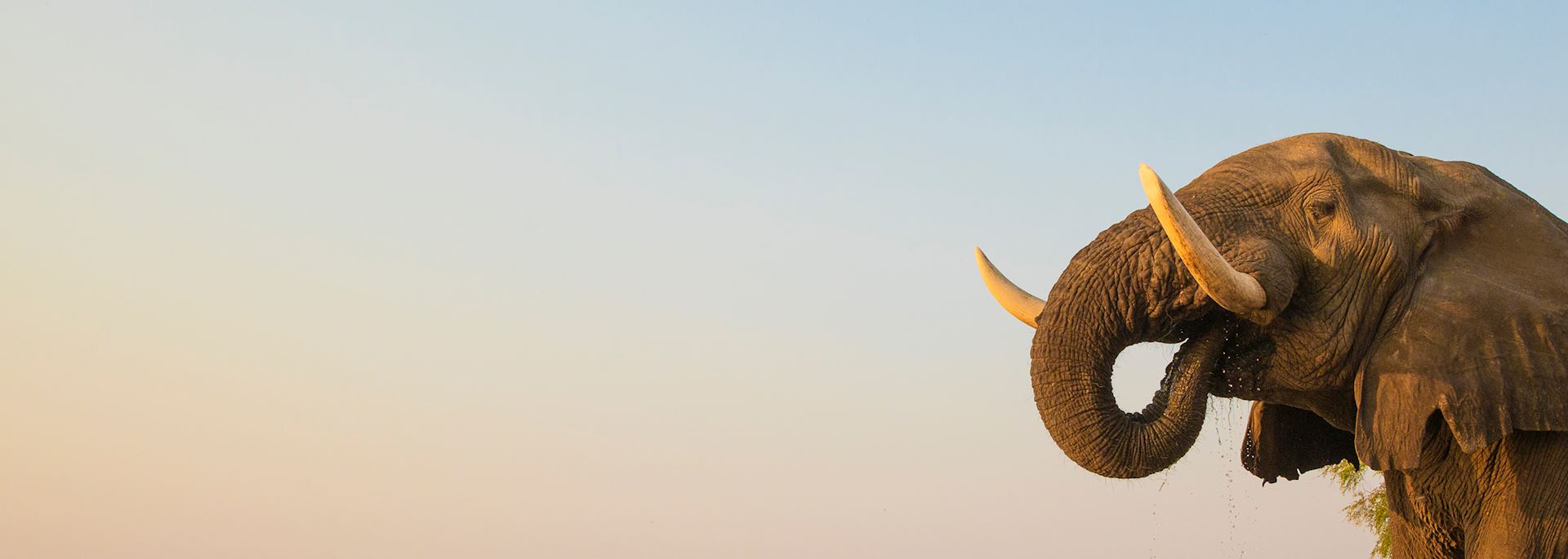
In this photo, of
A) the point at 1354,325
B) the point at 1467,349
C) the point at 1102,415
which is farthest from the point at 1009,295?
the point at 1467,349

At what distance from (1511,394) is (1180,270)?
1740 mm

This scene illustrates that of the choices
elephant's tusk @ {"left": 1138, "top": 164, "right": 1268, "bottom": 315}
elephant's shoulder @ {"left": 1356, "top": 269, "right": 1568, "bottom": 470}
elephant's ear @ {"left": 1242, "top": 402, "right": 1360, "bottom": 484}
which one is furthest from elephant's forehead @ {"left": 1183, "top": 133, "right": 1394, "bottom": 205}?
elephant's ear @ {"left": 1242, "top": 402, "right": 1360, "bottom": 484}

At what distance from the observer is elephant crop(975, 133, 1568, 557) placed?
333 inches

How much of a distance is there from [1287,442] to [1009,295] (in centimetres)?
230

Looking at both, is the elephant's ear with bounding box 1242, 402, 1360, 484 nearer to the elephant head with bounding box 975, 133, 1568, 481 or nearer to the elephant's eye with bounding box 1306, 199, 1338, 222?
the elephant head with bounding box 975, 133, 1568, 481

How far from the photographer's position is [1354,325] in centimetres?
866

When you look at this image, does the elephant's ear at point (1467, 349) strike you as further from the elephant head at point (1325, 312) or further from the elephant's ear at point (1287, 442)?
the elephant's ear at point (1287, 442)

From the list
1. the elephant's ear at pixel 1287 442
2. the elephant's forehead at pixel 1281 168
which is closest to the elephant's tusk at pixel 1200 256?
the elephant's forehead at pixel 1281 168

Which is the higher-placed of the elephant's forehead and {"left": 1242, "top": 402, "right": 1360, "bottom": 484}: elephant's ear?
the elephant's forehead

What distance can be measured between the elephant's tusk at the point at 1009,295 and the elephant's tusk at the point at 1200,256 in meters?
1.23

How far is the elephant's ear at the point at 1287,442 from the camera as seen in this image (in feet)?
34.6

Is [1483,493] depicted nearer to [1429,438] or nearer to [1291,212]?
[1429,438]

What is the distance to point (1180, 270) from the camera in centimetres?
848

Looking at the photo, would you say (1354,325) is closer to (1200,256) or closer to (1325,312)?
(1325,312)
